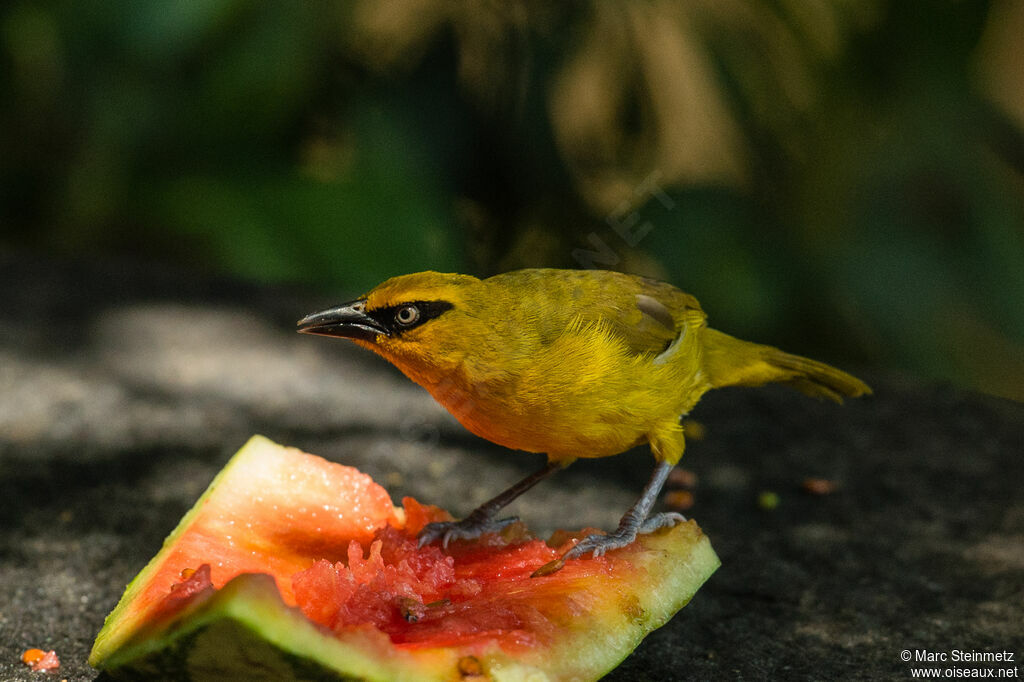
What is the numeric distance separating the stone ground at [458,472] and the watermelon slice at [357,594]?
0.90 ft

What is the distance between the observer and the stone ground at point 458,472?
7.34ft

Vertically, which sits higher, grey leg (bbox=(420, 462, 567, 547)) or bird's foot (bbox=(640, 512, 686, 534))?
bird's foot (bbox=(640, 512, 686, 534))

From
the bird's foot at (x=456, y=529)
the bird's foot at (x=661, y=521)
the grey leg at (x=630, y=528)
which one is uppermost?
the grey leg at (x=630, y=528)

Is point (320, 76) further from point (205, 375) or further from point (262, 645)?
point (262, 645)

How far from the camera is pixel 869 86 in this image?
4.96 m

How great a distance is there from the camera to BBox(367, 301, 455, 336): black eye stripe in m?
2.03

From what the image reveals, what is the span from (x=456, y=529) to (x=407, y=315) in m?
0.58

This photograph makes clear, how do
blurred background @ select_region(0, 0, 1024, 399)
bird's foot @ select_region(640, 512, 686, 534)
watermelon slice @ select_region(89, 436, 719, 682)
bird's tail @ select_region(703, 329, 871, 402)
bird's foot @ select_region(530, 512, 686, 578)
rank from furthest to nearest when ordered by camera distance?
blurred background @ select_region(0, 0, 1024, 399) → bird's tail @ select_region(703, 329, 871, 402) → bird's foot @ select_region(640, 512, 686, 534) → bird's foot @ select_region(530, 512, 686, 578) → watermelon slice @ select_region(89, 436, 719, 682)

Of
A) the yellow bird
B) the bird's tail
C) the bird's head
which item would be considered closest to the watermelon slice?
the yellow bird

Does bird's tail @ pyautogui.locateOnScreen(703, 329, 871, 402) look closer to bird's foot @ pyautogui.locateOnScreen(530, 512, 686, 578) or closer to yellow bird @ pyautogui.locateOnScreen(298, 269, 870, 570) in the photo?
yellow bird @ pyautogui.locateOnScreen(298, 269, 870, 570)

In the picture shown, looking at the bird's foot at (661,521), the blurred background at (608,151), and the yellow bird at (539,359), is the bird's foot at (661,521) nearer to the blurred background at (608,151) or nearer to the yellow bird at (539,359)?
the yellow bird at (539,359)

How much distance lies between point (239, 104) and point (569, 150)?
5.77 feet

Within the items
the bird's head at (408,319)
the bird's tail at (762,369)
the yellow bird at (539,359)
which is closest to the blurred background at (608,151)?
the bird's tail at (762,369)

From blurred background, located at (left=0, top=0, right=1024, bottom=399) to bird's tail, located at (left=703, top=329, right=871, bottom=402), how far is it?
2.11m
